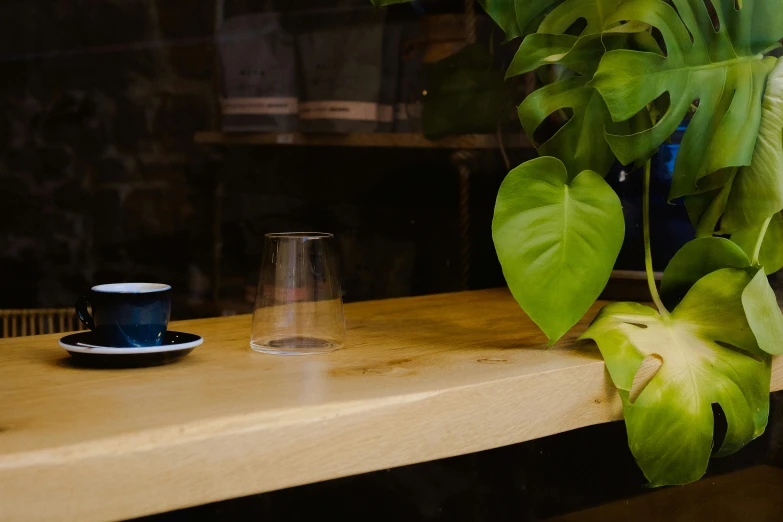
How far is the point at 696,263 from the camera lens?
0.91 m

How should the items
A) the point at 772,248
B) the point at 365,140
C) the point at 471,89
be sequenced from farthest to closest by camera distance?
the point at 365,140
the point at 471,89
the point at 772,248

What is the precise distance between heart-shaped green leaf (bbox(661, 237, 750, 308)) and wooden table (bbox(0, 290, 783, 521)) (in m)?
0.12

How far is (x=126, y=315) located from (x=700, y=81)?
0.59 m

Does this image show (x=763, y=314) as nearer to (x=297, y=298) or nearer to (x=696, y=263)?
(x=696, y=263)

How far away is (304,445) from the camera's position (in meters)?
0.63

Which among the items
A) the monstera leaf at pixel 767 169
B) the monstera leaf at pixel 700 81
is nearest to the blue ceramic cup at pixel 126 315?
the monstera leaf at pixel 700 81

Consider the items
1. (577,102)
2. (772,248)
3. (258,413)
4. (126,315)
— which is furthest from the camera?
(772,248)

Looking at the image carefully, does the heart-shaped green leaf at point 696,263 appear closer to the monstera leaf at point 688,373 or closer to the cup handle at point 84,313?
the monstera leaf at point 688,373

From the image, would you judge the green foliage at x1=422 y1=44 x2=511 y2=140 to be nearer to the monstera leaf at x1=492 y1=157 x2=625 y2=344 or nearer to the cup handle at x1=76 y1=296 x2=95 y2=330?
the monstera leaf at x1=492 y1=157 x2=625 y2=344

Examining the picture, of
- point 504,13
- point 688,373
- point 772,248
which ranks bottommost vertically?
point 688,373

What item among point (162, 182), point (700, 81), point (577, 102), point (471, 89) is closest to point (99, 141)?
point (162, 182)

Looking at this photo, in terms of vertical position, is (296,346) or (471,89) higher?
(471,89)

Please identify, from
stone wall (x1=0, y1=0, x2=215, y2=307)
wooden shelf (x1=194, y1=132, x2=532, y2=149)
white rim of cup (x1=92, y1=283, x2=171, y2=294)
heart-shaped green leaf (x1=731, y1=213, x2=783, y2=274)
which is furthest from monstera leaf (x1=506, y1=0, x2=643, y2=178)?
stone wall (x1=0, y1=0, x2=215, y2=307)

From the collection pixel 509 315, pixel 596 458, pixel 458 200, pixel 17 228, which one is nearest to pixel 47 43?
pixel 17 228
